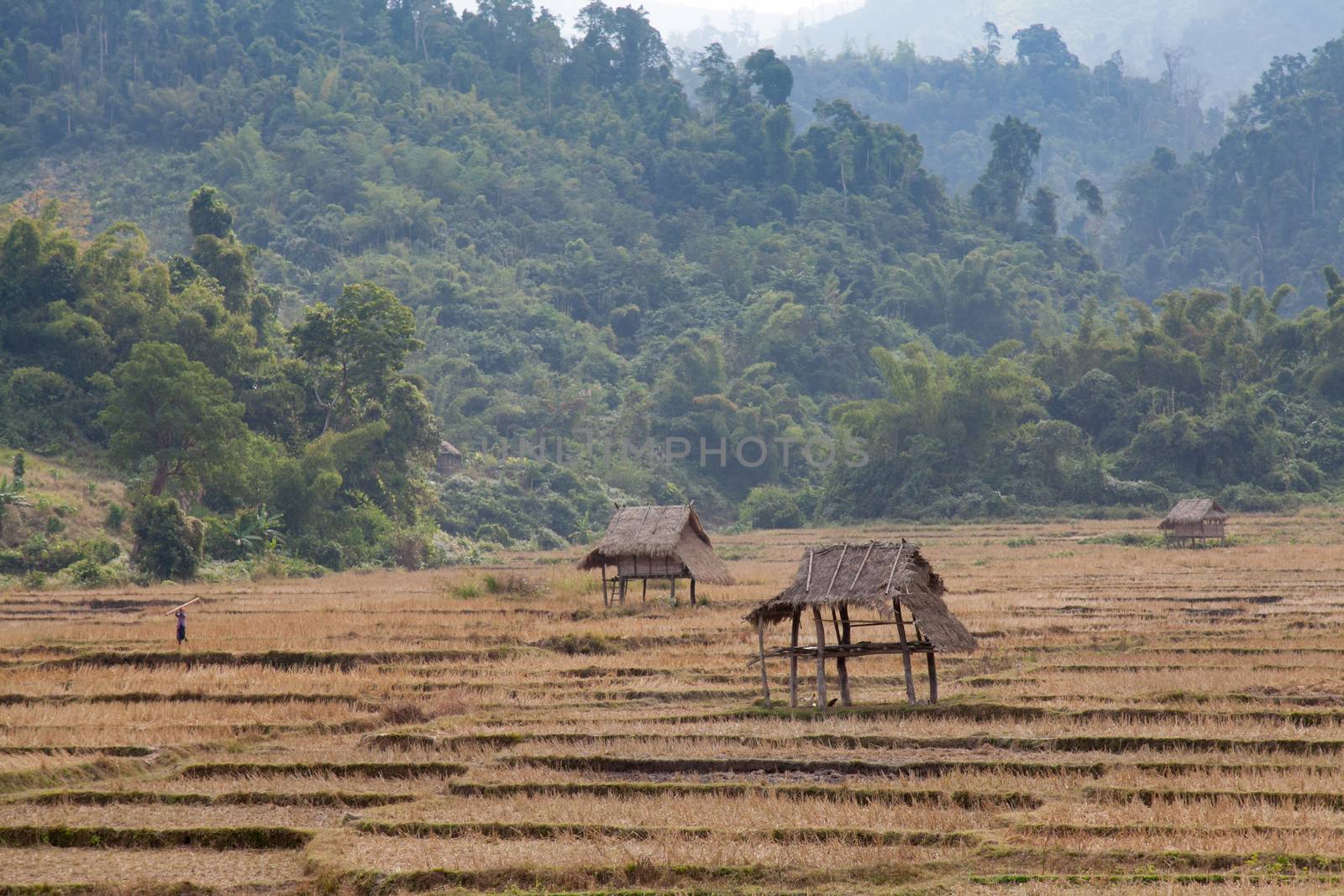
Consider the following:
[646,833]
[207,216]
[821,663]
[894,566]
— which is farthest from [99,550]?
[646,833]

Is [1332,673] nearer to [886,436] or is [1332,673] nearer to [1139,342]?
[886,436]

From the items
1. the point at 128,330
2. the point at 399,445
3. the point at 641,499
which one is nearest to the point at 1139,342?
the point at 641,499

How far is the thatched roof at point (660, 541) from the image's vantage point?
87.0 ft

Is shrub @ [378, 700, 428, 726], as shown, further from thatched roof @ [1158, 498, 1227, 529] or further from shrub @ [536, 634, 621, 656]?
thatched roof @ [1158, 498, 1227, 529]

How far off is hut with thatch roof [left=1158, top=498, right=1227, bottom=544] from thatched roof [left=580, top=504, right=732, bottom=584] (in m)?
16.1

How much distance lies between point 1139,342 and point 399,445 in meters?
33.1

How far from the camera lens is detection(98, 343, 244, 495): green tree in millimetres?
36816

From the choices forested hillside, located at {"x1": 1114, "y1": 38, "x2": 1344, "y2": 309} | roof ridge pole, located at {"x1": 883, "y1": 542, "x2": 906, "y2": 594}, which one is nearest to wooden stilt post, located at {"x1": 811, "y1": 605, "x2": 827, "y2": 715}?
roof ridge pole, located at {"x1": 883, "y1": 542, "x2": 906, "y2": 594}

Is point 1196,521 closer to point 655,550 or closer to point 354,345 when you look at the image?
point 655,550

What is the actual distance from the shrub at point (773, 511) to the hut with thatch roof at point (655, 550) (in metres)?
29.5

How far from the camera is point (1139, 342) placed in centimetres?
6031

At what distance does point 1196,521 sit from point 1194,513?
0.31 meters

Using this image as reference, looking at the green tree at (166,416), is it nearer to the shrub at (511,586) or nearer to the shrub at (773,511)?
the shrub at (511,586)

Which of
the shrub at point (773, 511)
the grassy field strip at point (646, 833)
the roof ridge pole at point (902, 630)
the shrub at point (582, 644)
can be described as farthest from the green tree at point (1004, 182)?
the grassy field strip at point (646, 833)
